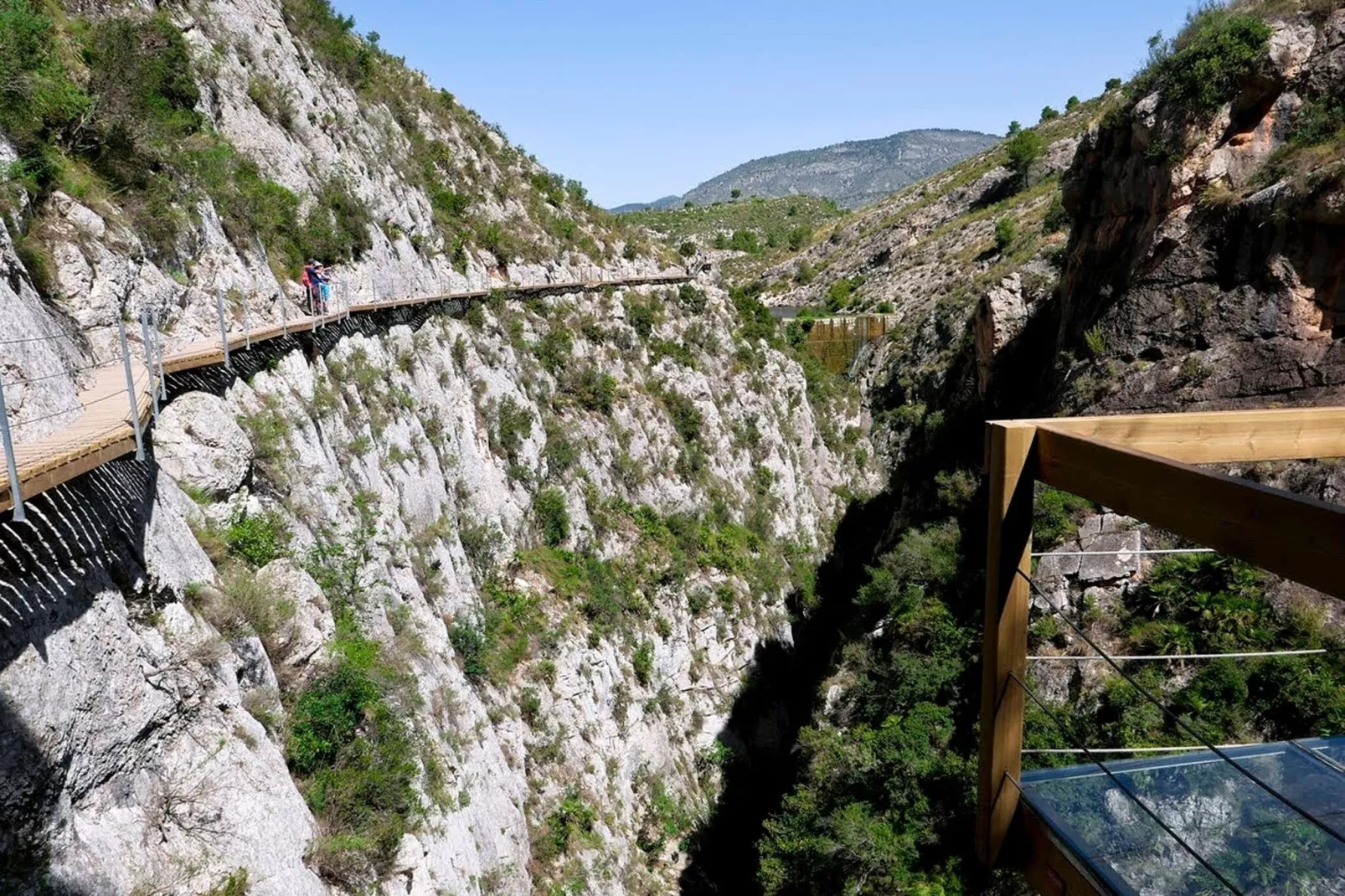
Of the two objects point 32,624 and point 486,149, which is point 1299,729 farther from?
point 486,149

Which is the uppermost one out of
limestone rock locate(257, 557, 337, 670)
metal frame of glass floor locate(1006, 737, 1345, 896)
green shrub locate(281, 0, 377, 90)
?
green shrub locate(281, 0, 377, 90)

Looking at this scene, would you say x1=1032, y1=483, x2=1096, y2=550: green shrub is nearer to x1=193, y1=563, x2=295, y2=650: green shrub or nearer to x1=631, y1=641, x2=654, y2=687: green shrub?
x1=631, y1=641, x2=654, y2=687: green shrub

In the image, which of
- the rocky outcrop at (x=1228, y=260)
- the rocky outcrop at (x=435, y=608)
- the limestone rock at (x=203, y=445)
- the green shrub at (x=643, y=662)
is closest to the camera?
the rocky outcrop at (x=435, y=608)

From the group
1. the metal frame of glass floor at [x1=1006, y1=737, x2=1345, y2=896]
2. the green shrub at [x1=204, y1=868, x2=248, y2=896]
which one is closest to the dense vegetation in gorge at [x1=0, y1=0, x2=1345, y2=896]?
the green shrub at [x1=204, y1=868, x2=248, y2=896]

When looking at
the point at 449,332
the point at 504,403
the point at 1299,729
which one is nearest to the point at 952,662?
the point at 1299,729

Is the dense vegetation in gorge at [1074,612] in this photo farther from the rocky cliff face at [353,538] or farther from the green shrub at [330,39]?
the green shrub at [330,39]

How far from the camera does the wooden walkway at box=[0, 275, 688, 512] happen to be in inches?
180

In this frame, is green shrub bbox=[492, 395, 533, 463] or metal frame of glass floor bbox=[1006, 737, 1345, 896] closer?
metal frame of glass floor bbox=[1006, 737, 1345, 896]

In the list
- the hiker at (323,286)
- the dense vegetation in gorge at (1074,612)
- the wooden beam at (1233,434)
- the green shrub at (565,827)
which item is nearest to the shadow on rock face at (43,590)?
the wooden beam at (1233,434)

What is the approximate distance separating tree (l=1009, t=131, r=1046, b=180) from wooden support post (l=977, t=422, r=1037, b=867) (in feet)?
194

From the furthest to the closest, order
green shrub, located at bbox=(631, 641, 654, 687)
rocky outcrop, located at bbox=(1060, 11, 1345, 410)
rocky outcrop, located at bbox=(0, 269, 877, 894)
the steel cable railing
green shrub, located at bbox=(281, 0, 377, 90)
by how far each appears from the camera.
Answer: green shrub, located at bbox=(281, 0, 377, 90), green shrub, located at bbox=(631, 641, 654, 687), rocky outcrop, located at bbox=(1060, 11, 1345, 410), rocky outcrop, located at bbox=(0, 269, 877, 894), the steel cable railing

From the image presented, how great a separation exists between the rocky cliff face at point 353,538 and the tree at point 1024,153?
38351mm

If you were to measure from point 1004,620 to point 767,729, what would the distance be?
21.2 meters

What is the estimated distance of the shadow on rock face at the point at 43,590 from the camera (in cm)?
424
